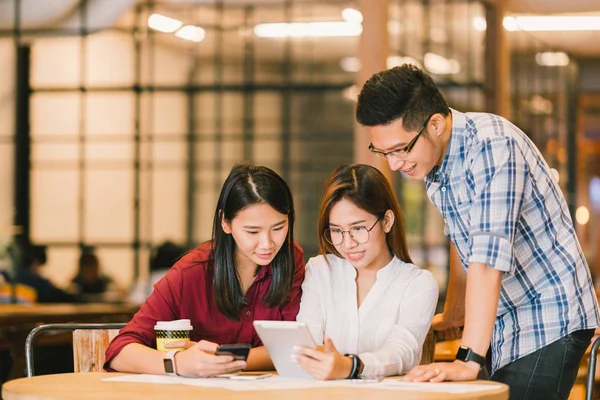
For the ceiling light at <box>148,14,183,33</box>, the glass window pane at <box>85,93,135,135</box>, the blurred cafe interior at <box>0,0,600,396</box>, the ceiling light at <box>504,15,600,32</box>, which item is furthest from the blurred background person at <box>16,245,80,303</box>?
the ceiling light at <box>504,15,600,32</box>

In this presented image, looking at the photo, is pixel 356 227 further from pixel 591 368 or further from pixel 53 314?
pixel 53 314

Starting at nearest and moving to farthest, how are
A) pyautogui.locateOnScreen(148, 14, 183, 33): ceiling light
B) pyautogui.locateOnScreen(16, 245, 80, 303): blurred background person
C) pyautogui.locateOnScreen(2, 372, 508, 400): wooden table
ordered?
pyautogui.locateOnScreen(2, 372, 508, 400): wooden table
pyautogui.locateOnScreen(16, 245, 80, 303): blurred background person
pyautogui.locateOnScreen(148, 14, 183, 33): ceiling light

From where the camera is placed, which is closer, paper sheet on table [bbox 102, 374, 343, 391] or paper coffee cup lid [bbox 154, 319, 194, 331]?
paper sheet on table [bbox 102, 374, 343, 391]

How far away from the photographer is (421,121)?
2496 millimetres

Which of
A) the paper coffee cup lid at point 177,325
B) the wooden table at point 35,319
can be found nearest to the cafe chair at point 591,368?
the paper coffee cup lid at point 177,325

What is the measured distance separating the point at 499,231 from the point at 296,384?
610mm

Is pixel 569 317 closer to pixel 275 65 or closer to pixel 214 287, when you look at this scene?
pixel 214 287

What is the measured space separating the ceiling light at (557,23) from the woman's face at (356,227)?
30.9ft

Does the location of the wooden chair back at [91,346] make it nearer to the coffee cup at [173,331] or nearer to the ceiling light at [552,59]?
the coffee cup at [173,331]

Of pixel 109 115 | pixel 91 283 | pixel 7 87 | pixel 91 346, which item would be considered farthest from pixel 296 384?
pixel 7 87

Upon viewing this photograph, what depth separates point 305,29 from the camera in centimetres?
1421

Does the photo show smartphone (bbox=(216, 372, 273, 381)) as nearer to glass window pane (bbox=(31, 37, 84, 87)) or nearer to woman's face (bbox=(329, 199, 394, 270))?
woman's face (bbox=(329, 199, 394, 270))

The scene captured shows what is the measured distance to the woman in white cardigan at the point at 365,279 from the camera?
2734 millimetres

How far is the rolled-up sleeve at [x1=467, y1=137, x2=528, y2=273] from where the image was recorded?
2.40m
